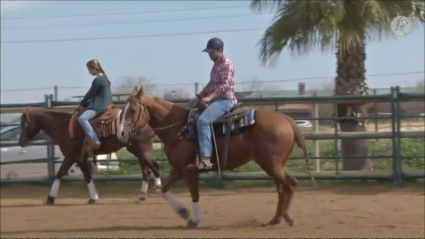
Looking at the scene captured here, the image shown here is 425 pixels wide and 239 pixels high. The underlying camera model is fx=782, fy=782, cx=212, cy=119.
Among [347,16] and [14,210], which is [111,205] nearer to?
[14,210]

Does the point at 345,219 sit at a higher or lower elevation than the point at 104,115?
lower

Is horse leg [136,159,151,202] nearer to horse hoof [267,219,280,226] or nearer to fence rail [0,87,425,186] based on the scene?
fence rail [0,87,425,186]

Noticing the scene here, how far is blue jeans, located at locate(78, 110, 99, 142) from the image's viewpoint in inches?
510

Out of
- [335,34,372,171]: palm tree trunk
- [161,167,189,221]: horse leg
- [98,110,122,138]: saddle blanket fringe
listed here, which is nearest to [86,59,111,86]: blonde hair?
[98,110,122,138]: saddle blanket fringe

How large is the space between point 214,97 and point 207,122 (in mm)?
336

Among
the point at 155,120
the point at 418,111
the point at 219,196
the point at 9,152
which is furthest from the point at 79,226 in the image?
the point at 418,111

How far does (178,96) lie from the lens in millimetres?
16641

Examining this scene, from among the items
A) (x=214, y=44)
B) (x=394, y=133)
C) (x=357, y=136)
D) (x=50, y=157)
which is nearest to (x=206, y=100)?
(x=214, y=44)

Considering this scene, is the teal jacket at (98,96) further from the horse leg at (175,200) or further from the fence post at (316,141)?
the fence post at (316,141)

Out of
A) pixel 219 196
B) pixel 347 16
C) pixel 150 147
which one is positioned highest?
pixel 347 16

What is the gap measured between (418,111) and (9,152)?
27.5ft

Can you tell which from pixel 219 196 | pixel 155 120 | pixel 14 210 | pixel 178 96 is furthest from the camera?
pixel 178 96

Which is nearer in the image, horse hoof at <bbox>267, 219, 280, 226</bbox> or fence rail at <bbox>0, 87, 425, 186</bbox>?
horse hoof at <bbox>267, 219, 280, 226</bbox>

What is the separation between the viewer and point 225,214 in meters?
11.8
